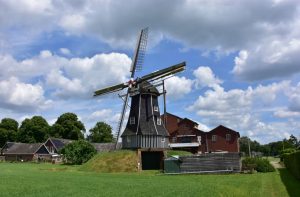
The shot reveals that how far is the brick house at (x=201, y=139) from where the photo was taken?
7843cm

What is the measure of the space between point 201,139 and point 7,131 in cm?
7138

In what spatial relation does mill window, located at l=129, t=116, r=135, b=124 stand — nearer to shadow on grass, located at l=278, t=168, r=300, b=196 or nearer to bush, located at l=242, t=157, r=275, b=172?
bush, located at l=242, t=157, r=275, b=172

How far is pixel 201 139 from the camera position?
80.2 metres

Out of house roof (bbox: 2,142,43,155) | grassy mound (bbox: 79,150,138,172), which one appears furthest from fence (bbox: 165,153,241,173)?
house roof (bbox: 2,142,43,155)

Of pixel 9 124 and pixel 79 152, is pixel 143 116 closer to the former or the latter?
pixel 79 152

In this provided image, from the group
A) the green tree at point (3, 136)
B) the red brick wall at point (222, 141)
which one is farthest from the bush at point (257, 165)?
the green tree at point (3, 136)

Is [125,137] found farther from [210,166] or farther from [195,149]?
[195,149]

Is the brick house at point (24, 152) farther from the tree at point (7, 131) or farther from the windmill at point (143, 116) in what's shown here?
the windmill at point (143, 116)

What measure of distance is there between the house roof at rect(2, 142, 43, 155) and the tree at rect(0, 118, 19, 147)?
10.3m

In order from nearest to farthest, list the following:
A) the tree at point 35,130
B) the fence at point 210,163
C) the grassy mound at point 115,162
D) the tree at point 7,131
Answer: the fence at point 210,163 < the grassy mound at point 115,162 < the tree at point 35,130 < the tree at point 7,131

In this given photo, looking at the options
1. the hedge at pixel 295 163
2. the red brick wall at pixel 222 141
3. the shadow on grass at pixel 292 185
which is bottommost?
the shadow on grass at pixel 292 185

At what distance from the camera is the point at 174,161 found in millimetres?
48656

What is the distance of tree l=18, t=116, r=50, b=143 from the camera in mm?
122181

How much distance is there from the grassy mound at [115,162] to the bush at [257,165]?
13.2 meters
